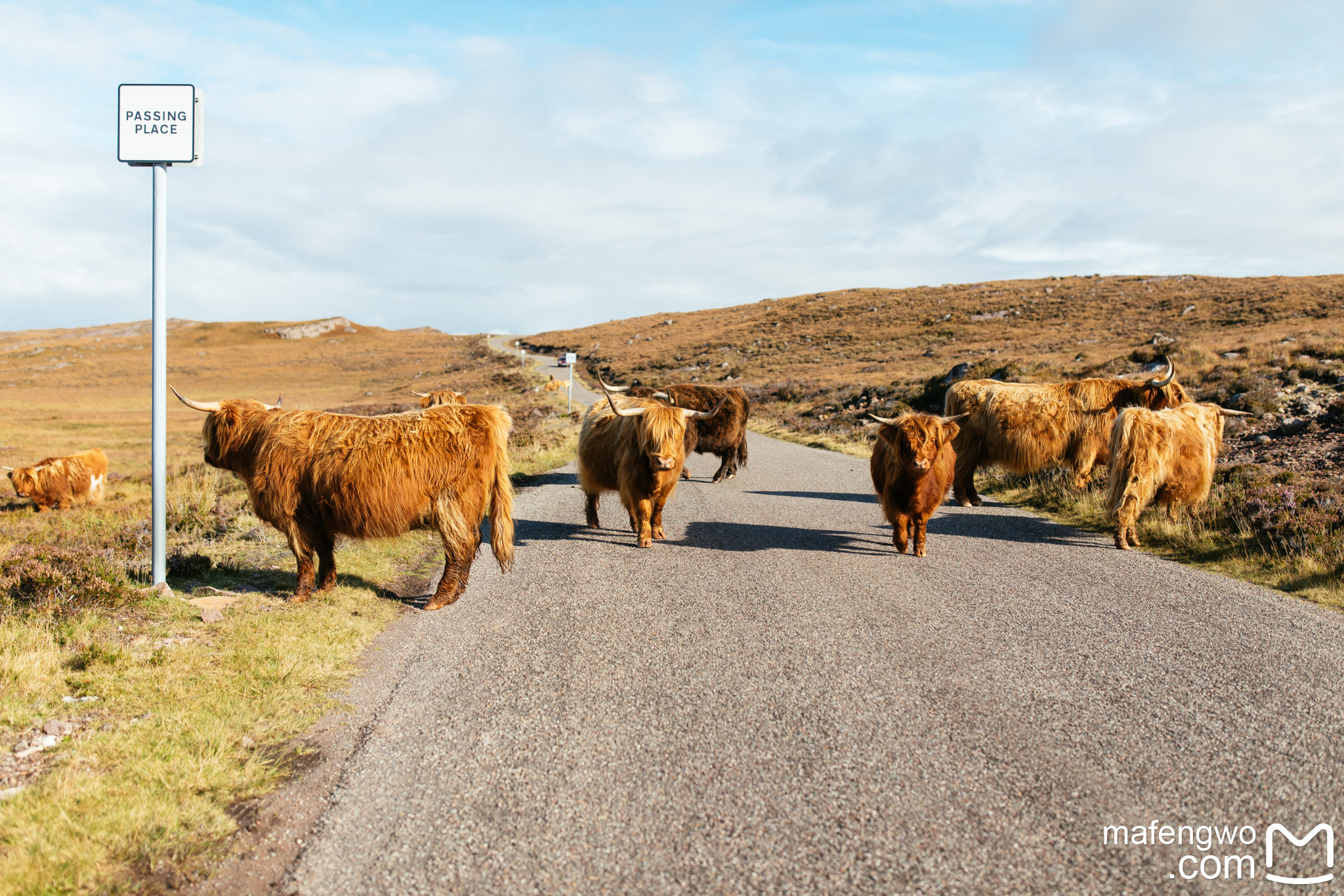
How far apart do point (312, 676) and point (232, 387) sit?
67620mm

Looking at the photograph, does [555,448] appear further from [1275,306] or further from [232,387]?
[232,387]

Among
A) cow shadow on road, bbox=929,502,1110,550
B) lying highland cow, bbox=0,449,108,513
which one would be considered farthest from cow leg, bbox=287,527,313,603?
lying highland cow, bbox=0,449,108,513

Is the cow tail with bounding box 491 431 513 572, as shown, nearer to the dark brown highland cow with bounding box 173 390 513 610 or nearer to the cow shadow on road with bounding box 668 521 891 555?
the dark brown highland cow with bounding box 173 390 513 610

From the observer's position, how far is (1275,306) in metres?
43.5

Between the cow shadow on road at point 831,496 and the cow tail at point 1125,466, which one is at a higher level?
the cow tail at point 1125,466

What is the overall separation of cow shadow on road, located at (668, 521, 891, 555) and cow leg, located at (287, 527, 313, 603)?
3.68m

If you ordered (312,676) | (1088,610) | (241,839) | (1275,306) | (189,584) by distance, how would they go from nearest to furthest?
(241,839) < (312,676) < (1088,610) < (189,584) < (1275,306)

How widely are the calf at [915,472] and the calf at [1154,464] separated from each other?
1.81 metres

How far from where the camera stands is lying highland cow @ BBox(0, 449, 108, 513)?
49.9 ft

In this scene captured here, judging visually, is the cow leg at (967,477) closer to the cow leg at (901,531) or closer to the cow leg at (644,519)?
the cow leg at (901,531)

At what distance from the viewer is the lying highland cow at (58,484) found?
1520 centimetres

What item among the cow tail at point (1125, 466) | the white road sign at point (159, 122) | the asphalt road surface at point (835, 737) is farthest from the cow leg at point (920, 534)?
the white road sign at point (159, 122)

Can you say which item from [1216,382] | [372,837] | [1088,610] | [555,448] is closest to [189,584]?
[372,837]

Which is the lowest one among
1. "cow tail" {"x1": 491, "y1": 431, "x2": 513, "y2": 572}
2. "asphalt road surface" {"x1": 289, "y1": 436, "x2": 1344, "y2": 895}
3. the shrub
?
"asphalt road surface" {"x1": 289, "y1": 436, "x2": 1344, "y2": 895}
